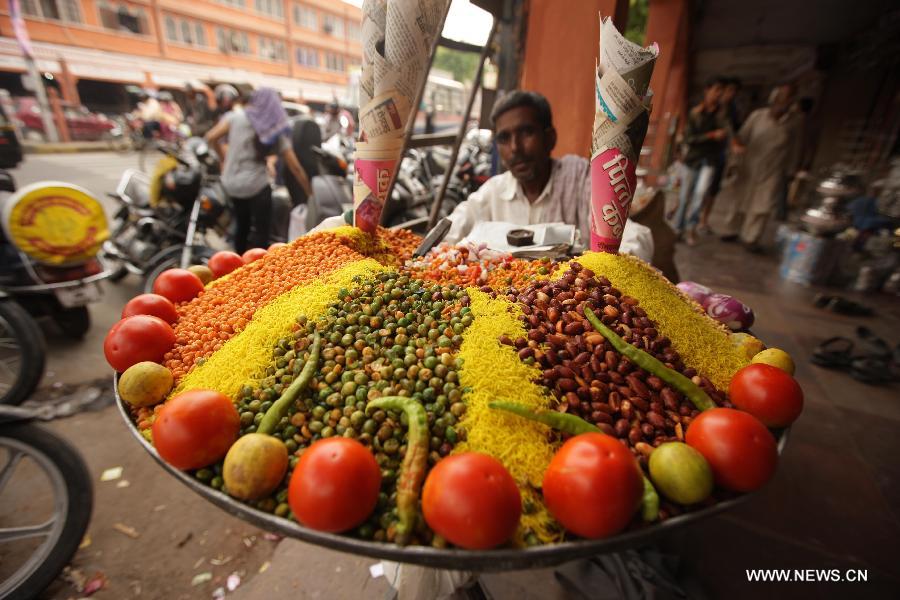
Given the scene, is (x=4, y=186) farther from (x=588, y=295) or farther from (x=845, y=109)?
(x=845, y=109)

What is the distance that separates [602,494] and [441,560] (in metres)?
0.34

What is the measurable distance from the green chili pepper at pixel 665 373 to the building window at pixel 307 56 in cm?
3387

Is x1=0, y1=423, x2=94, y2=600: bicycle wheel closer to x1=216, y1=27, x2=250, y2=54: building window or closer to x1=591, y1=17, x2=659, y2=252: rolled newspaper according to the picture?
x1=591, y1=17, x2=659, y2=252: rolled newspaper

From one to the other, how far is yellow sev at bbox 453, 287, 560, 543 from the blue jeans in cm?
738

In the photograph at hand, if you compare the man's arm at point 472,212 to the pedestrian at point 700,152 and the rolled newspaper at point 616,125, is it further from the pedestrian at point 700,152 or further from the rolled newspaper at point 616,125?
the pedestrian at point 700,152

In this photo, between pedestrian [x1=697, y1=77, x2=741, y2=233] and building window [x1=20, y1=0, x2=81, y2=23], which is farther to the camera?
building window [x1=20, y1=0, x2=81, y2=23]

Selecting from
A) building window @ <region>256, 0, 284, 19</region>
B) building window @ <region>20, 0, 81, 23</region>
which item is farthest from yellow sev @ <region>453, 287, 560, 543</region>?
building window @ <region>256, 0, 284, 19</region>

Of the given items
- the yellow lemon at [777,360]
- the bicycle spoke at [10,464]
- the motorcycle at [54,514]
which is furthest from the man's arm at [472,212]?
the bicycle spoke at [10,464]

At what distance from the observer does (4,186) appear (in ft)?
11.7

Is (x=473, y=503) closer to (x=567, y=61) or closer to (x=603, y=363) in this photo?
(x=603, y=363)

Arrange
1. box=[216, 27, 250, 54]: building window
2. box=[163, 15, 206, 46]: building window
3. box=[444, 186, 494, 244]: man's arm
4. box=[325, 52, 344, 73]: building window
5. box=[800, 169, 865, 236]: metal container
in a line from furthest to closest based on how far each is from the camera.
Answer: box=[325, 52, 344, 73]: building window
box=[216, 27, 250, 54]: building window
box=[163, 15, 206, 46]: building window
box=[800, 169, 865, 236]: metal container
box=[444, 186, 494, 244]: man's arm

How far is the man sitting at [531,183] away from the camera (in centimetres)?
263

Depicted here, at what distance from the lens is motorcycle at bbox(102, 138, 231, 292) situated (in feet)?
15.1

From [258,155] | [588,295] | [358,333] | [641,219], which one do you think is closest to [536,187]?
[641,219]
